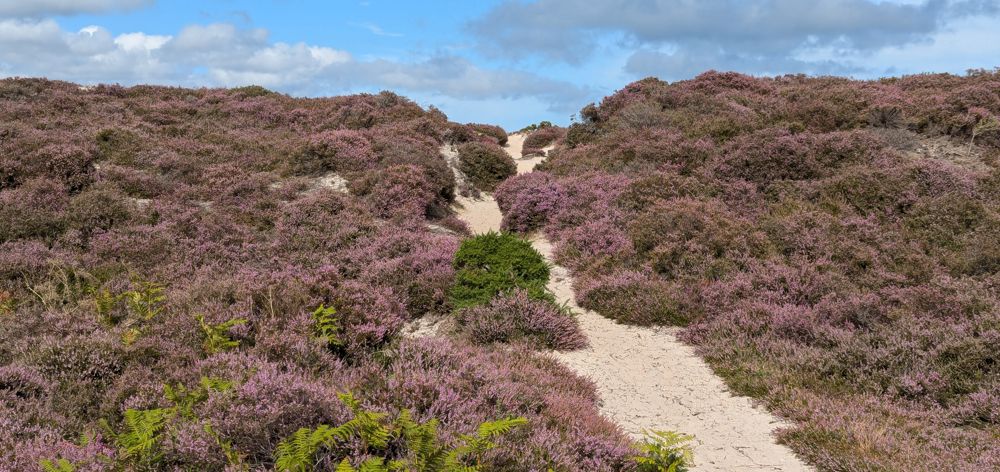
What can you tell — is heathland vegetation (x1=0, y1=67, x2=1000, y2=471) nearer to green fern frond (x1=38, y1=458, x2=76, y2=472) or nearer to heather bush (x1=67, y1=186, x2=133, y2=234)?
heather bush (x1=67, y1=186, x2=133, y2=234)

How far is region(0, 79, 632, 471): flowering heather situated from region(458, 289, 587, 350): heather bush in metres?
0.09

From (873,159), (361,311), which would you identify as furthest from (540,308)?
(873,159)

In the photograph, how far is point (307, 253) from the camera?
12.9 metres

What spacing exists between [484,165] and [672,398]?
58.4 feet

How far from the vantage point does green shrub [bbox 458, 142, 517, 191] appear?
2394cm

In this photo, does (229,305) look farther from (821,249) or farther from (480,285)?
(821,249)

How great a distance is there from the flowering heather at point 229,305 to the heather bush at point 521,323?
9 centimetres

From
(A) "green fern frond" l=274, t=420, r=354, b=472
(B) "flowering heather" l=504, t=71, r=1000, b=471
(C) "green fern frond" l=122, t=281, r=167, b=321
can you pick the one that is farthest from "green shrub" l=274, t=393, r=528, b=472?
(C) "green fern frond" l=122, t=281, r=167, b=321

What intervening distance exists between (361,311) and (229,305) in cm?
178

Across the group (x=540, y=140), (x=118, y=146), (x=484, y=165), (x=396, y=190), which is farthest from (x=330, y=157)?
(x=540, y=140)

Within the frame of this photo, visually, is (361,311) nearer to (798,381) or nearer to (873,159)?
(798,381)

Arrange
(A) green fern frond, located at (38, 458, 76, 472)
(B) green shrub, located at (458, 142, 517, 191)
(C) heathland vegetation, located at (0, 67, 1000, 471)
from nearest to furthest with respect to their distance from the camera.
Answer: (A) green fern frond, located at (38, 458, 76, 472)
(C) heathland vegetation, located at (0, 67, 1000, 471)
(B) green shrub, located at (458, 142, 517, 191)

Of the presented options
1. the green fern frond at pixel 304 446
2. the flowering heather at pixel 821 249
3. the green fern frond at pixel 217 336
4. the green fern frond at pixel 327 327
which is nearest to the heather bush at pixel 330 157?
the flowering heather at pixel 821 249

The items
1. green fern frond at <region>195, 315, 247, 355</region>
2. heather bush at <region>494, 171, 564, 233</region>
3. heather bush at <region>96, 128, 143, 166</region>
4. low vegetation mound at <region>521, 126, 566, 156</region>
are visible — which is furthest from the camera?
low vegetation mound at <region>521, 126, 566, 156</region>
